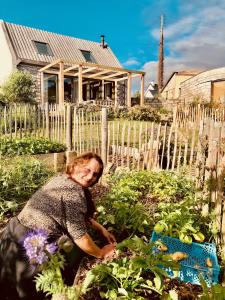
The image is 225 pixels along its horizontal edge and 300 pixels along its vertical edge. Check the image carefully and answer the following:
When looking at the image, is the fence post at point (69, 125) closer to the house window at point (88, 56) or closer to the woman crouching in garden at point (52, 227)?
the woman crouching in garden at point (52, 227)

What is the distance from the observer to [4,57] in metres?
22.2

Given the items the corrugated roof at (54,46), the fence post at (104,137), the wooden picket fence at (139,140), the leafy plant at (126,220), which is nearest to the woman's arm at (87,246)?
the leafy plant at (126,220)

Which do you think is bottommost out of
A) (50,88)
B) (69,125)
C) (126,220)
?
(126,220)

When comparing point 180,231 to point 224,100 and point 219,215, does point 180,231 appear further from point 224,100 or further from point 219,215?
point 224,100

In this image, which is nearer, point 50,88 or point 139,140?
point 139,140

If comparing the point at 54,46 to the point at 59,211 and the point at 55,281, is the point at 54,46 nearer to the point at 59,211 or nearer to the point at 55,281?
the point at 59,211

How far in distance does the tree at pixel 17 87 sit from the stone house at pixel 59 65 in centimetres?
122

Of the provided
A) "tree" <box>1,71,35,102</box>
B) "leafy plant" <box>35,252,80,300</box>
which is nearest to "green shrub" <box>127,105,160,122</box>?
"tree" <box>1,71,35,102</box>

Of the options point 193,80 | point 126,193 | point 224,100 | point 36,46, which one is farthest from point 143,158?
point 193,80

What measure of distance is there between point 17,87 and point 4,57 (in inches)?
135

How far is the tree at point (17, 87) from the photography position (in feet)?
65.8

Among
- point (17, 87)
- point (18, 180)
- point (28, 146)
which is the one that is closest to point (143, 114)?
point (17, 87)

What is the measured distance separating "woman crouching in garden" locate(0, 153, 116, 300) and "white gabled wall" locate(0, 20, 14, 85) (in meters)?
20.4

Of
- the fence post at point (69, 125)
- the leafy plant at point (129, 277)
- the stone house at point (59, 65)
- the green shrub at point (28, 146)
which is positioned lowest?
the leafy plant at point (129, 277)
